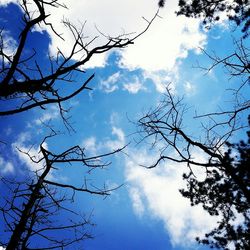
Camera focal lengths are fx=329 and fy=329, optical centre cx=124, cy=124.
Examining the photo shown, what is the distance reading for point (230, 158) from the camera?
8.51 meters

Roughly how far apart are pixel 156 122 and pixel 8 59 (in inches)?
208

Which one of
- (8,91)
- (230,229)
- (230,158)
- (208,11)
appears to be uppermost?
(208,11)

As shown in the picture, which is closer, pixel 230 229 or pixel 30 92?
pixel 30 92

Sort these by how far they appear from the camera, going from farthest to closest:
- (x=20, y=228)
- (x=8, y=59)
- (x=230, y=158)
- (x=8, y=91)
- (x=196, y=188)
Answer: (x=196, y=188) < (x=230, y=158) < (x=20, y=228) < (x=8, y=59) < (x=8, y=91)

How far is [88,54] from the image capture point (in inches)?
191

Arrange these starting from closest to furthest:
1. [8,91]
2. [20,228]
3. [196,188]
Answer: [8,91] → [20,228] → [196,188]

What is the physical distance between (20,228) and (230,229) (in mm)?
5968

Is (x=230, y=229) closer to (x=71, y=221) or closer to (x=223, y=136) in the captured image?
(x=223, y=136)

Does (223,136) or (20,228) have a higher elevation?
(223,136)

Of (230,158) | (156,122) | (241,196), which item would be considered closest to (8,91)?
(156,122)

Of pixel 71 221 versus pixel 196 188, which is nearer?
pixel 71 221

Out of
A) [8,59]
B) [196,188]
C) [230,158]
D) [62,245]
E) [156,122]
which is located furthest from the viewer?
[196,188]

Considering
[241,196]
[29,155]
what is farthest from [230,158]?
[29,155]

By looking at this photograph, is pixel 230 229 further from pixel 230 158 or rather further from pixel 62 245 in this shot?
pixel 62 245
